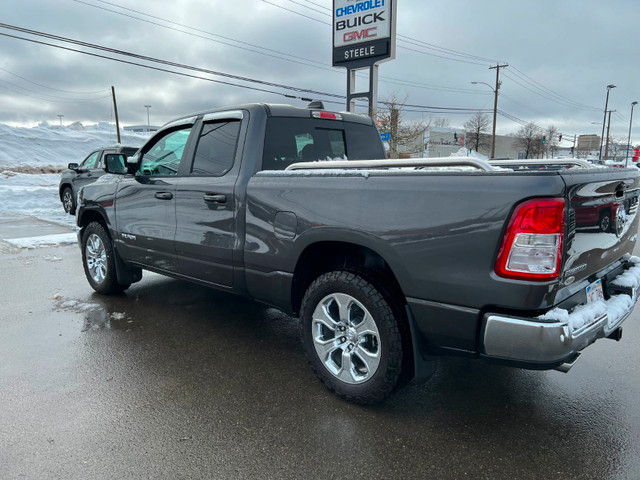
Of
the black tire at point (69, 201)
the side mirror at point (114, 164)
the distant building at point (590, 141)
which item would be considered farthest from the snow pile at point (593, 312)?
the distant building at point (590, 141)

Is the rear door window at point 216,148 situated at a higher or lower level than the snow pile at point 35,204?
higher

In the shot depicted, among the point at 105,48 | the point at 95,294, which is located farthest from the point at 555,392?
the point at 105,48

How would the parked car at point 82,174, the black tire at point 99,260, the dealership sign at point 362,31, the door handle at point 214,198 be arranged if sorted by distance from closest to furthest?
the door handle at point 214,198, the black tire at point 99,260, the parked car at point 82,174, the dealership sign at point 362,31

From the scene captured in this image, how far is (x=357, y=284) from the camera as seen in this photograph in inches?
106

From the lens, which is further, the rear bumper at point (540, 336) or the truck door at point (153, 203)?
the truck door at point (153, 203)

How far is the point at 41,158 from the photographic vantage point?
59719 millimetres

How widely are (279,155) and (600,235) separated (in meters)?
2.26

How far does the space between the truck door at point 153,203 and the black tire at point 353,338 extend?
69.0 inches

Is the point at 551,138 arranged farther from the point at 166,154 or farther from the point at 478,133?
the point at 166,154

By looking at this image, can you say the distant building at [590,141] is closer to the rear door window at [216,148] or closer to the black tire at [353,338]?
the rear door window at [216,148]

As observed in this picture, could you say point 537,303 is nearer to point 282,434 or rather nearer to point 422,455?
point 422,455

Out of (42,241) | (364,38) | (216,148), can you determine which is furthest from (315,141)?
(364,38)

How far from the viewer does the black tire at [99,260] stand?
16.5ft

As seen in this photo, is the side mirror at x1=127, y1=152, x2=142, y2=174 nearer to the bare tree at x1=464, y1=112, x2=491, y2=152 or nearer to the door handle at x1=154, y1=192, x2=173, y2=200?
the door handle at x1=154, y1=192, x2=173, y2=200
